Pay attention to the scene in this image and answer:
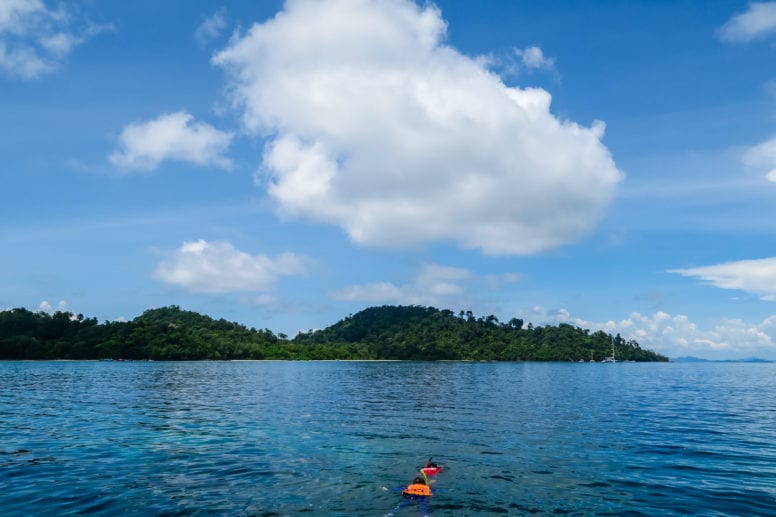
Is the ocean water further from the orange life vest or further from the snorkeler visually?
the orange life vest

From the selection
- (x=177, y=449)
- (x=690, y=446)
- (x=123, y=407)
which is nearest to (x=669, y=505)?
(x=690, y=446)

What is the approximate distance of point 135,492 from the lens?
27.4m

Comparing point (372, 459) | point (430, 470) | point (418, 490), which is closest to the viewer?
point (418, 490)

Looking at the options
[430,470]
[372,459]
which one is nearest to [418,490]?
[430,470]

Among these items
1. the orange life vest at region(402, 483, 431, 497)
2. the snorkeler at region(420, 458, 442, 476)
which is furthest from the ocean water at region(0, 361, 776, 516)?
the orange life vest at region(402, 483, 431, 497)

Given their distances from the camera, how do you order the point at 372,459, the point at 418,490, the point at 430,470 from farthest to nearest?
the point at 372,459, the point at 430,470, the point at 418,490

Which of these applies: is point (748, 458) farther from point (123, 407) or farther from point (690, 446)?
point (123, 407)

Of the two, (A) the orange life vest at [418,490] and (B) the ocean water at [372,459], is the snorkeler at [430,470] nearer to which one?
(B) the ocean water at [372,459]

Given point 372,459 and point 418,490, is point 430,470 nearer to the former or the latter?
point 418,490

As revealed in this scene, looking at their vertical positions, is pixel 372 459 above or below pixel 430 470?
below

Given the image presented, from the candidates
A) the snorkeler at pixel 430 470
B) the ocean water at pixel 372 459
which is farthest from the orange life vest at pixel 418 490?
the snorkeler at pixel 430 470

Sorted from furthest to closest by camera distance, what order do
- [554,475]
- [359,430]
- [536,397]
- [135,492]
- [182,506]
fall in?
[536,397] < [359,430] < [554,475] < [135,492] < [182,506]

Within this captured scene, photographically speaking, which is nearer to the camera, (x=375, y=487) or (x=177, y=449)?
(x=375, y=487)

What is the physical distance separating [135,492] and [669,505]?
28.9 meters
